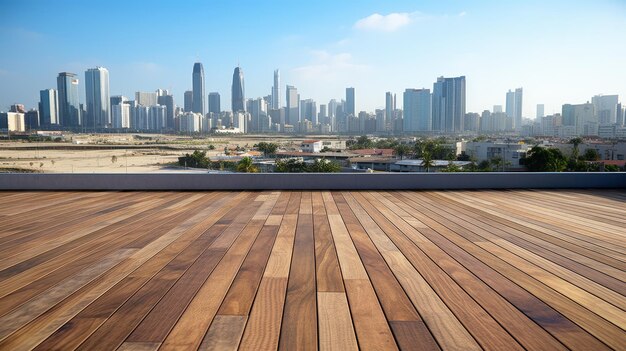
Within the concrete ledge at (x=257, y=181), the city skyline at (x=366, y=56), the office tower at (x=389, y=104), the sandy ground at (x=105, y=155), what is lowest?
the concrete ledge at (x=257, y=181)

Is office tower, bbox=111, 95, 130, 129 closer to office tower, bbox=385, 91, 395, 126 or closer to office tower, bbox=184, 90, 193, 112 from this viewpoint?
office tower, bbox=184, 90, 193, 112

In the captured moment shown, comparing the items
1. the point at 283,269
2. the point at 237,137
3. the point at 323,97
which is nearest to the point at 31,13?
the point at 237,137

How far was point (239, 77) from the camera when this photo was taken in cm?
689

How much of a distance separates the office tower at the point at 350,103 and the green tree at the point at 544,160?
2.78 m

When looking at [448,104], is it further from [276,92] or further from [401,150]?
A: [276,92]

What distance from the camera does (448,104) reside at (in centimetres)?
700

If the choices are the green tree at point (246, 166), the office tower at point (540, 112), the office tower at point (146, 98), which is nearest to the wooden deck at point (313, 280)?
the green tree at point (246, 166)

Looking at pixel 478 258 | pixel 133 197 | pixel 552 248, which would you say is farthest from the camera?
pixel 133 197

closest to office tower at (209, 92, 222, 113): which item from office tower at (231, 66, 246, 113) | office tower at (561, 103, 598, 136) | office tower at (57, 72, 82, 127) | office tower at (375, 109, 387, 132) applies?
office tower at (231, 66, 246, 113)

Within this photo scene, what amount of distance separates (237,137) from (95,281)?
16.5 feet

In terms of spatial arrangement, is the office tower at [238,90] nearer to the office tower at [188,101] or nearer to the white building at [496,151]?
the office tower at [188,101]

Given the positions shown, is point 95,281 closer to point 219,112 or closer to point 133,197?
point 133,197

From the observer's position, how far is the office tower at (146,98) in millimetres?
6793

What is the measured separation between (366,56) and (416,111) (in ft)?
4.22
